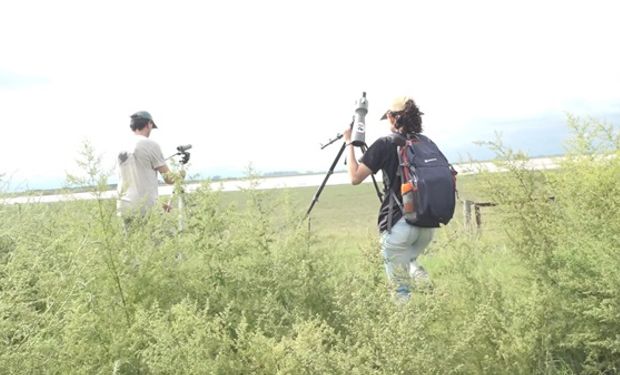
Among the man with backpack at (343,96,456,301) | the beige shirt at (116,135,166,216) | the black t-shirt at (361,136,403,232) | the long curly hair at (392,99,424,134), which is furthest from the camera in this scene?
the beige shirt at (116,135,166,216)

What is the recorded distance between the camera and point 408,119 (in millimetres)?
4562

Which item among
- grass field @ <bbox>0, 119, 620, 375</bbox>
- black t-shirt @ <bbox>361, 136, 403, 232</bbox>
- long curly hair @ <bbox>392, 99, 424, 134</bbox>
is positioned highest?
long curly hair @ <bbox>392, 99, 424, 134</bbox>

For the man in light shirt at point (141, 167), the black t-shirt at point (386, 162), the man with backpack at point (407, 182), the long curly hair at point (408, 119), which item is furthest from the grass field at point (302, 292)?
the man in light shirt at point (141, 167)

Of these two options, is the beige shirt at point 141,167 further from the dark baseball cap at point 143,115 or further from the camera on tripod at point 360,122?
the camera on tripod at point 360,122

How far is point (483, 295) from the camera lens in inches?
133

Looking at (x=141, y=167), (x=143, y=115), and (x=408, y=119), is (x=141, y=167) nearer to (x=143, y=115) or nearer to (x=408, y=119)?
(x=143, y=115)

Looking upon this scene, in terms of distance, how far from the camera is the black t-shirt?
4.42 m

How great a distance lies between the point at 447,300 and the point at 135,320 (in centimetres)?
154

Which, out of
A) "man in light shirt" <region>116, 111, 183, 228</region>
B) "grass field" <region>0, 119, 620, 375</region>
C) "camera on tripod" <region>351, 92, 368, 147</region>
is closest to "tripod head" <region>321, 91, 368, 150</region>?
"camera on tripod" <region>351, 92, 368, 147</region>

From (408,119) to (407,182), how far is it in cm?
54

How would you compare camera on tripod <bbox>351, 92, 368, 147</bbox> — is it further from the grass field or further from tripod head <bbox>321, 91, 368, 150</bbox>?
the grass field

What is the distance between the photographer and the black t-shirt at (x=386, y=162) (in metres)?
4.42

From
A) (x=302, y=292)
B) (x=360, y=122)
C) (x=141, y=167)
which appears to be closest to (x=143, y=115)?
(x=141, y=167)

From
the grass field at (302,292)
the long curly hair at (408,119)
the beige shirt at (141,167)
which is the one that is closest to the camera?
the grass field at (302,292)
